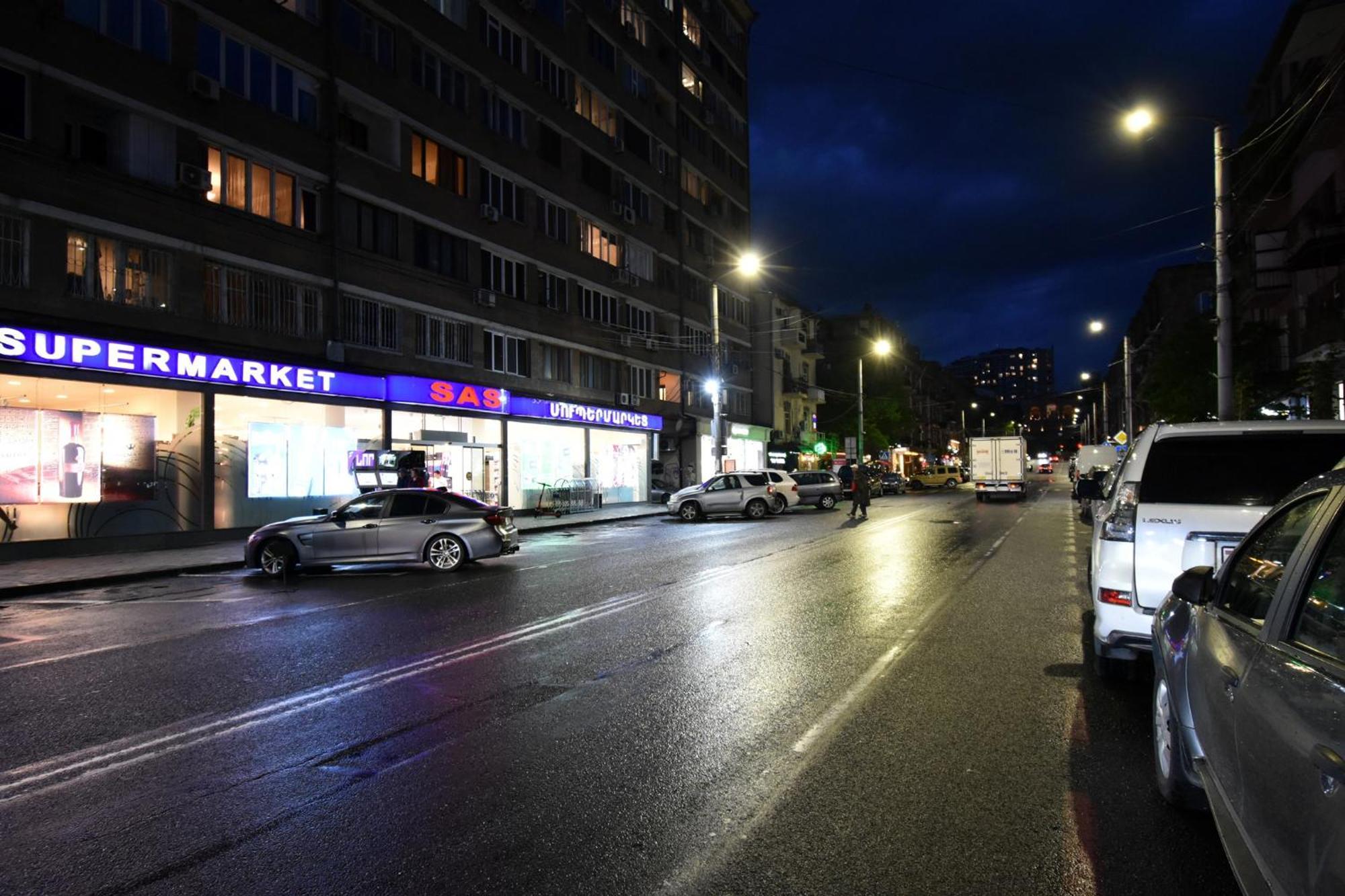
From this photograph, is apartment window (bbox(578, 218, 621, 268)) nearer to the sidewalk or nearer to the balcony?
the sidewalk

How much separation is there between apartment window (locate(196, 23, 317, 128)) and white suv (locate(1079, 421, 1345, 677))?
863 inches

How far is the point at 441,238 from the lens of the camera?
92.4 ft

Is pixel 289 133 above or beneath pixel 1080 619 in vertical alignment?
above

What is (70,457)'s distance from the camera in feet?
57.9

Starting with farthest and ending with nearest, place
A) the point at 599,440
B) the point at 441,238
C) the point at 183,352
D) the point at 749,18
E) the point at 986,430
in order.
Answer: the point at 986,430, the point at 749,18, the point at 599,440, the point at 441,238, the point at 183,352

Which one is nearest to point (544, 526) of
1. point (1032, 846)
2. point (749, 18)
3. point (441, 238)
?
point (441, 238)

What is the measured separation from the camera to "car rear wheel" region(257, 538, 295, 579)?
14.9 metres

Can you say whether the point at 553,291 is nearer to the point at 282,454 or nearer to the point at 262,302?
the point at 262,302

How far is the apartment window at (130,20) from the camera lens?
18266 mm

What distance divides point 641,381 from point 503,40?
49.4 ft

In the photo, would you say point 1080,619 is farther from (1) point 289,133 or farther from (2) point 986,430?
(2) point 986,430

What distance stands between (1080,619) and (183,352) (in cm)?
Result: 1805

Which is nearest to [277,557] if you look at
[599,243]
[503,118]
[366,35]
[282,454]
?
[282,454]

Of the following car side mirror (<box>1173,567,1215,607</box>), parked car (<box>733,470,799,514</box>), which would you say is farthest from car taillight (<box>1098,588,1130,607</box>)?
parked car (<box>733,470,799,514</box>)
